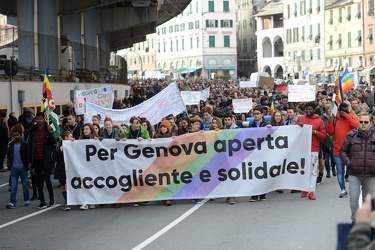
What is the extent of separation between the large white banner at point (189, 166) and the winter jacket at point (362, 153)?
416 centimetres

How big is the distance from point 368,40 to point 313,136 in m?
77.8

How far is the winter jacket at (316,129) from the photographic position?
16.4 m

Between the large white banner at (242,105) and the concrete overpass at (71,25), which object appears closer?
the large white banner at (242,105)

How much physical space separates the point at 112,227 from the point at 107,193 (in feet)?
8.19

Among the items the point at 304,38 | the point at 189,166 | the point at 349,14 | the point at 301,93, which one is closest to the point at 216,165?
the point at 189,166

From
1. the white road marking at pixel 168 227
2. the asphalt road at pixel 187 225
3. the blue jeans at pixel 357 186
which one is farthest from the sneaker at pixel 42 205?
the blue jeans at pixel 357 186

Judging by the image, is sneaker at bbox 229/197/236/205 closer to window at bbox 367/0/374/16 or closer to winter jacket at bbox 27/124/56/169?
winter jacket at bbox 27/124/56/169

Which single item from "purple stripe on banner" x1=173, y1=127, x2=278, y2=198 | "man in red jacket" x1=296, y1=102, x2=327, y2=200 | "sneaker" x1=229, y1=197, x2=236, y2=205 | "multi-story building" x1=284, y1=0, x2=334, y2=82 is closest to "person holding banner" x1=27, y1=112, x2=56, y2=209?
"purple stripe on banner" x1=173, y1=127, x2=278, y2=198

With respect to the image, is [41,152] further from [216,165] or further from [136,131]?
[216,165]

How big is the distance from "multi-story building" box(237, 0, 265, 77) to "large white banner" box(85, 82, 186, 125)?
4941 inches

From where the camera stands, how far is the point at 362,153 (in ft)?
39.1

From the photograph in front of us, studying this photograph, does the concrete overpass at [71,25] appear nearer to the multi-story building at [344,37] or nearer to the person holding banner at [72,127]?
the person holding banner at [72,127]

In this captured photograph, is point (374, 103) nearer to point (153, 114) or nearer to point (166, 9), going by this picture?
point (153, 114)

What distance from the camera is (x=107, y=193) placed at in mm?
16078
